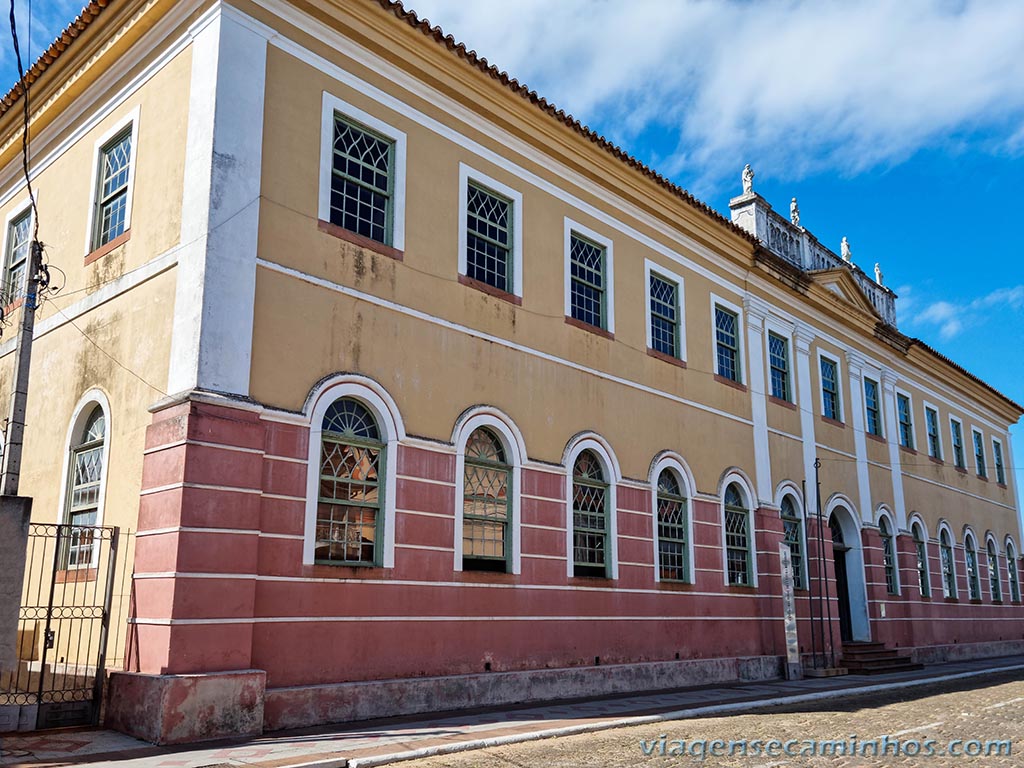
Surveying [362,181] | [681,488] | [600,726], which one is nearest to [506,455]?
[600,726]

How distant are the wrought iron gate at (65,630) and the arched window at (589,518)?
640cm

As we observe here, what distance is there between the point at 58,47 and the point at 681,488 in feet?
37.8

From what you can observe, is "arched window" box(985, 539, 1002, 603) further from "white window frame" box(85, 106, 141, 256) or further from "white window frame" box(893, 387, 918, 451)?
"white window frame" box(85, 106, 141, 256)

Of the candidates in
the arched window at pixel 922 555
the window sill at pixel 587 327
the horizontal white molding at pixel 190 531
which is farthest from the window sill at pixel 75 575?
the arched window at pixel 922 555

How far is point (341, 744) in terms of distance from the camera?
8781 mm

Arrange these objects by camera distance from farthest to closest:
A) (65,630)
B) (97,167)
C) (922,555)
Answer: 1. (922,555)
2. (97,167)
3. (65,630)

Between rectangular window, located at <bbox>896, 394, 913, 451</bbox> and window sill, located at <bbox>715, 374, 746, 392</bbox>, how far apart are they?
8.95 metres

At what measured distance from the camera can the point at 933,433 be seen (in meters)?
27.5

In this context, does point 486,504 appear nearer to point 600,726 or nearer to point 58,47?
point 600,726

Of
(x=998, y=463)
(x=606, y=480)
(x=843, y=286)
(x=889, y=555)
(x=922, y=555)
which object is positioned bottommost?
(x=889, y=555)

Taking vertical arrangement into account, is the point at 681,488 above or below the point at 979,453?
below

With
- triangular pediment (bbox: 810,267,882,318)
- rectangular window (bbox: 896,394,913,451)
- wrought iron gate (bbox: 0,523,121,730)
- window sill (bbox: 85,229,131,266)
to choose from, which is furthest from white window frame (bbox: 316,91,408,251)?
rectangular window (bbox: 896,394,913,451)

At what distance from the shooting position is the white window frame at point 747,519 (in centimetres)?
1705

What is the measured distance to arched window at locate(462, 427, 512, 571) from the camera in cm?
1233
